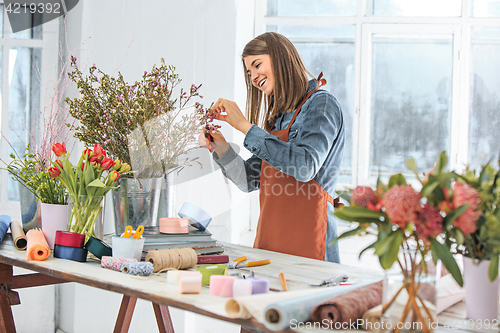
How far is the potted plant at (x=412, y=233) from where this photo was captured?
0.73 m

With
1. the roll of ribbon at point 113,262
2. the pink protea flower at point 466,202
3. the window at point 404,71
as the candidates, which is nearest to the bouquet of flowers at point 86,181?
the roll of ribbon at point 113,262

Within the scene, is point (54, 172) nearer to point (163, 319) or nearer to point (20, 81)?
point (163, 319)

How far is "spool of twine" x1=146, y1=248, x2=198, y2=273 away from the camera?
1.16 m

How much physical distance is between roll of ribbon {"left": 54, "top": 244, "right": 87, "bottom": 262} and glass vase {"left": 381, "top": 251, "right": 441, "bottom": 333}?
0.85m

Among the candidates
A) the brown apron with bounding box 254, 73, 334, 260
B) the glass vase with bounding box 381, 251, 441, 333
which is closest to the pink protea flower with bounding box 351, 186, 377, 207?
the glass vase with bounding box 381, 251, 441, 333

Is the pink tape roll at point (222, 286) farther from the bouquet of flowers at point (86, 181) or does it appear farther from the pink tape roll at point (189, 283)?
the bouquet of flowers at point (86, 181)

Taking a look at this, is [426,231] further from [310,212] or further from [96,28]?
[96,28]

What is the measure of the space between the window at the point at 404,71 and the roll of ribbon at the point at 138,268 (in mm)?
1900

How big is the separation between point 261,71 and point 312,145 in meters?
0.40

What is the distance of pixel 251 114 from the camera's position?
1.88 m

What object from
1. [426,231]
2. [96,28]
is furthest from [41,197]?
[96,28]

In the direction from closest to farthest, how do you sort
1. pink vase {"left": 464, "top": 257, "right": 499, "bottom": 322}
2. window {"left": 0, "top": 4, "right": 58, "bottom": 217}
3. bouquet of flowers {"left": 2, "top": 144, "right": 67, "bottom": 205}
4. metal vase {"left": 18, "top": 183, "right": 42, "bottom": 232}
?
pink vase {"left": 464, "top": 257, "right": 499, "bottom": 322}
bouquet of flowers {"left": 2, "top": 144, "right": 67, "bottom": 205}
metal vase {"left": 18, "top": 183, "right": 42, "bottom": 232}
window {"left": 0, "top": 4, "right": 58, "bottom": 217}

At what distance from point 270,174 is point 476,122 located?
1.64 m

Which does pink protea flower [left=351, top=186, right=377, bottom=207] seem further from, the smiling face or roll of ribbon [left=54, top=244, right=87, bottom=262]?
the smiling face
